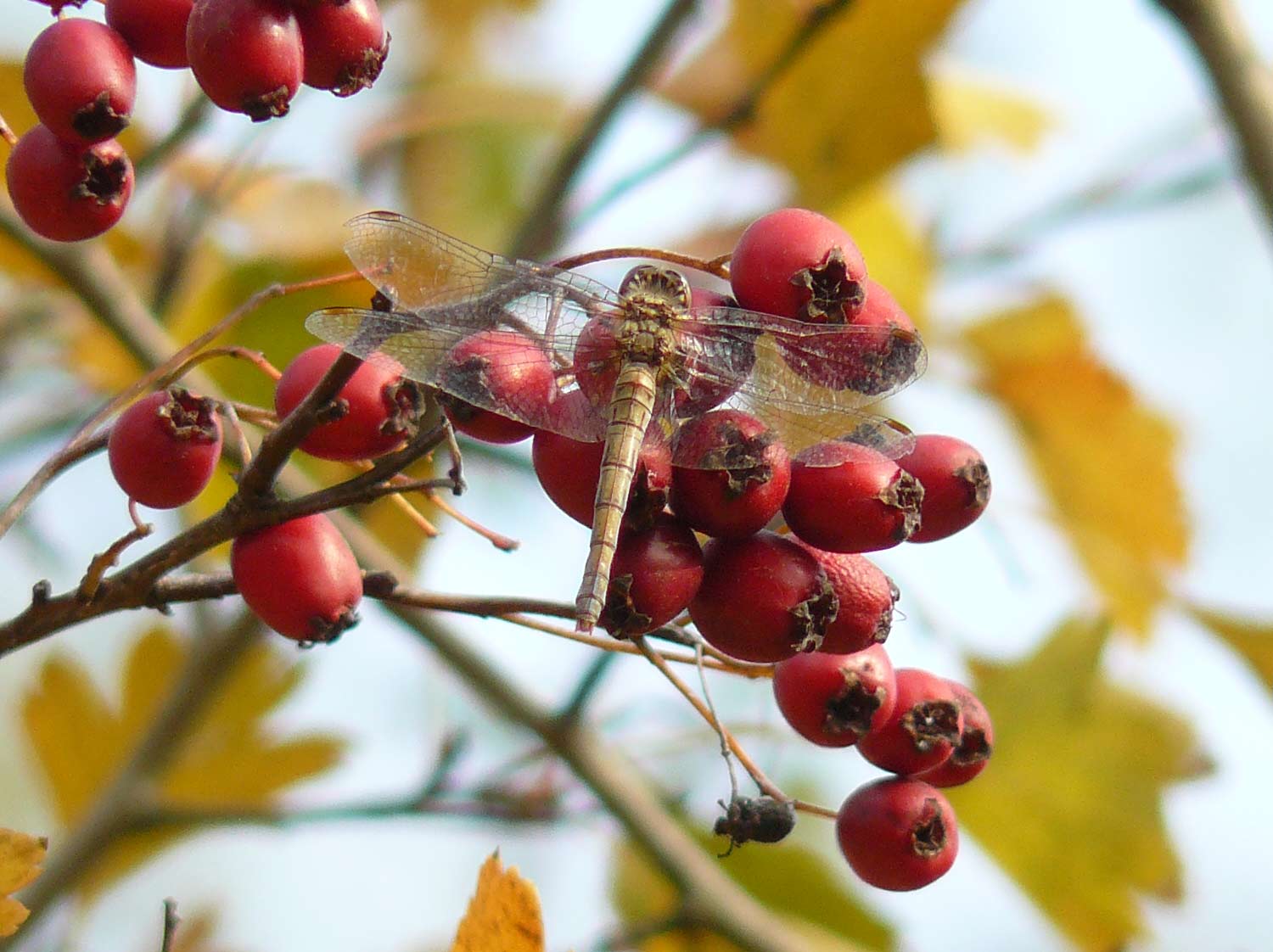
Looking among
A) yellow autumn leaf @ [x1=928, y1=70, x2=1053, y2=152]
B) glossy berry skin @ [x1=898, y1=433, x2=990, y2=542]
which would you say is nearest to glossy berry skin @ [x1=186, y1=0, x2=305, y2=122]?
glossy berry skin @ [x1=898, y1=433, x2=990, y2=542]

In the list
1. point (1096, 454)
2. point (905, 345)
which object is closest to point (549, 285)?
point (905, 345)

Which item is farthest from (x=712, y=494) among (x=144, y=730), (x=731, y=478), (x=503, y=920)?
(x=144, y=730)

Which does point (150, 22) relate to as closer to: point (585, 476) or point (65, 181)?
point (65, 181)

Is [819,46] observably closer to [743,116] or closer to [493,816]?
[743,116]

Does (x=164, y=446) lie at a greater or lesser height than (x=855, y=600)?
greater

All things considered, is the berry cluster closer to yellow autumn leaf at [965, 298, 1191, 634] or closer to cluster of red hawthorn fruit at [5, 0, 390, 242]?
cluster of red hawthorn fruit at [5, 0, 390, 242]

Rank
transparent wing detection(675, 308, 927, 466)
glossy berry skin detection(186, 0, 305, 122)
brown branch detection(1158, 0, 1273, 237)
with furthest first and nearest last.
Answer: brown branch detection(1158, 0, 1273, 237) → transparent wing detection(675, 308, 927, 466) → glossy berry skin detection(186, 0, 305, 122)
